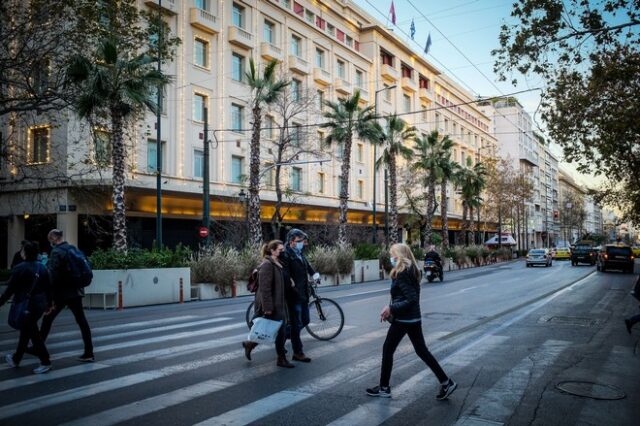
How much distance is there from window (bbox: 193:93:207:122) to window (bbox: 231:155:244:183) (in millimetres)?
3495

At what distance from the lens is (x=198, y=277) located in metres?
19.8

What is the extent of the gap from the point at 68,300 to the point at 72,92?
929 cm

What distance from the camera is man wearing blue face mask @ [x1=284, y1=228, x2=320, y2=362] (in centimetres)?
765

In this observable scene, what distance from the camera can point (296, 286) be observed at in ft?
26.2

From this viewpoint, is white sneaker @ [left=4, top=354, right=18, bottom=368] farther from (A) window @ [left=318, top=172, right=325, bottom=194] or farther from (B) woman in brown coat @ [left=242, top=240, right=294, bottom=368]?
(A) window @ [left=318, top=172, right=325, bottom=194]

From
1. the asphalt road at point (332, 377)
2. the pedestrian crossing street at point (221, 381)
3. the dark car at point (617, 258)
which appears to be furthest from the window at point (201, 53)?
the dark car at point (617, 258)

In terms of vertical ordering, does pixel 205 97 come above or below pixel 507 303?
above

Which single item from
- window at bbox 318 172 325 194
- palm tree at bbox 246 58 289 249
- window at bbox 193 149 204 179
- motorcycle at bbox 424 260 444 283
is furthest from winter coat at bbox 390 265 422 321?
window at bbox 318 172 325 194

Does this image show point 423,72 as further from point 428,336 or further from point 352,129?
point 428,336

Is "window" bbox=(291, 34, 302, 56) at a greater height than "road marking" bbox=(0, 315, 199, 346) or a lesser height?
greater

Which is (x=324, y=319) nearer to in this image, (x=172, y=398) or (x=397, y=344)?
(x=397, y=344)

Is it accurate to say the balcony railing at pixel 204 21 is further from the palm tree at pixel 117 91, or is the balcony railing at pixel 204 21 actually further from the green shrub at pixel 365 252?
the green shrub at pixel 365 252

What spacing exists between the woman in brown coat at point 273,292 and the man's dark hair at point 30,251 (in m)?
3.07

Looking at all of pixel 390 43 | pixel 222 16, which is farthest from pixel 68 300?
pixel 390 43
